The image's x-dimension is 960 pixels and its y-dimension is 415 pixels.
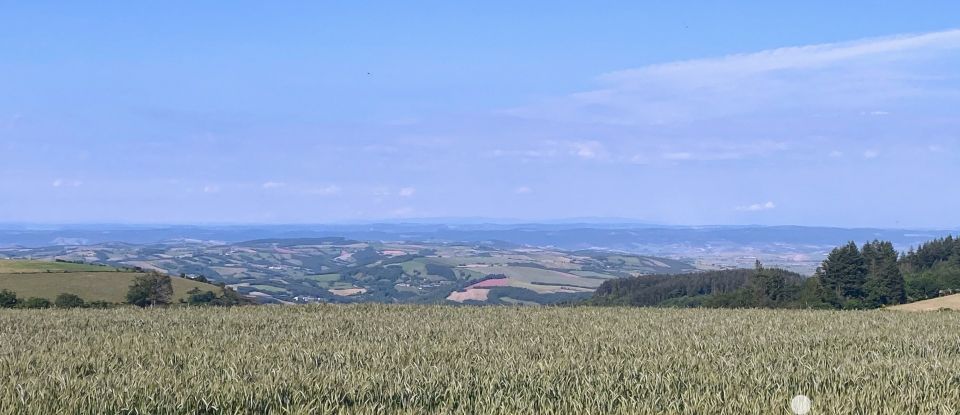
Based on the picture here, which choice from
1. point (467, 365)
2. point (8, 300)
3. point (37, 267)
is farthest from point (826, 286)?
point (37, 267)

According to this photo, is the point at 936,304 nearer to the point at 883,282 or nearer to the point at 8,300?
the point at 883,282

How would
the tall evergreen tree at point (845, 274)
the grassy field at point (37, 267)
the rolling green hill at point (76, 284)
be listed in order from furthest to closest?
the grassy field at point (37, 267) < the tall evergreen tree at point (845, 274) < the rolling green hill at point (76, 284)

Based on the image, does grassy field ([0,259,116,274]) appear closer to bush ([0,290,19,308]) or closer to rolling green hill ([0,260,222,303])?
rolling green hill ([0,260,222,303])

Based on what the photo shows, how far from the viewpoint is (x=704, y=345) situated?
17.0m

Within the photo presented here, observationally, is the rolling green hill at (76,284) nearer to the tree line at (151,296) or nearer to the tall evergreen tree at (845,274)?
the tree line at (151,296)

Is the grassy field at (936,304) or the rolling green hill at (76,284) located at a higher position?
the grassy field at (936,304)

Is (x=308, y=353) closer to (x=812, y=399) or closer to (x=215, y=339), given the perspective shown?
(x=215, y=339)

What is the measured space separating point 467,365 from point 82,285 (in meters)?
69.8

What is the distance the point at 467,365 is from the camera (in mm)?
13117

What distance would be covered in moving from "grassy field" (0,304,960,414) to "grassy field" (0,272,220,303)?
41018 mm

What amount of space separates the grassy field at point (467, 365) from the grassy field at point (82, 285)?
4102 centimetres

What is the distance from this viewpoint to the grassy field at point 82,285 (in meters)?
64.9

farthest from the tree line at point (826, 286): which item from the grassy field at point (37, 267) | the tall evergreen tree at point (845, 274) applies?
the grassy field at point (37, 267)

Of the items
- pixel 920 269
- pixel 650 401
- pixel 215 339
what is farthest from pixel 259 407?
pixel 920 269
